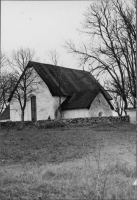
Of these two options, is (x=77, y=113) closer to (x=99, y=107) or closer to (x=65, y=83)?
(x=99, y=107)

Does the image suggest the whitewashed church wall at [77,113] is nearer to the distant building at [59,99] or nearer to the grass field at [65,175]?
the distant building at [59,99]

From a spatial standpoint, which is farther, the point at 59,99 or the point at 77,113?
the point at 59,99

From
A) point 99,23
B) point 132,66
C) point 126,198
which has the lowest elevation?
point 126,198

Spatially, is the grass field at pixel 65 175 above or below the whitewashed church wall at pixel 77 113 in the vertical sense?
below

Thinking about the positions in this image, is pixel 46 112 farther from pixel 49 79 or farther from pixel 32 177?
pixel 32 177

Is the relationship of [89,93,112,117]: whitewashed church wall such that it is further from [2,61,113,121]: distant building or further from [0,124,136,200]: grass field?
[0,124,136,200]: grass field

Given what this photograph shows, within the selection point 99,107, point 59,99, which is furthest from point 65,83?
point 99,107

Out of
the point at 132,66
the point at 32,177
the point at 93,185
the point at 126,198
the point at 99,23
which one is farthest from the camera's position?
the point at 99,23

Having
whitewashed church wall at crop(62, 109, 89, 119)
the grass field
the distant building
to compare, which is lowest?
the grass field

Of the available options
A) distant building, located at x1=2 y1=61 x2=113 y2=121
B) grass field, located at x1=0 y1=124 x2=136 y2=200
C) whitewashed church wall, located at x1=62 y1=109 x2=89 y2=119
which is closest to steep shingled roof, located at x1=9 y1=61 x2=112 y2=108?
distant building, located at x1=2 y1=61 x2=113 y2=121

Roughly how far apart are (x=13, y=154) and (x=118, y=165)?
170 inches

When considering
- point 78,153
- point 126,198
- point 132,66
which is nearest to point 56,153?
point 78,153

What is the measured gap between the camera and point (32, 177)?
690 cm

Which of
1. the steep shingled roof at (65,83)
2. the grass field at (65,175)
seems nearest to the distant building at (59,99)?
the steep shingled roof at (65,83)
